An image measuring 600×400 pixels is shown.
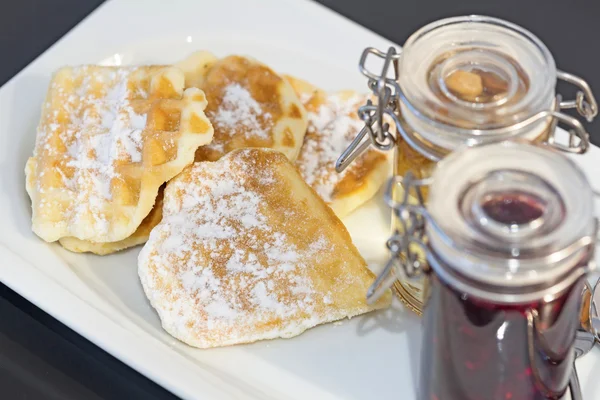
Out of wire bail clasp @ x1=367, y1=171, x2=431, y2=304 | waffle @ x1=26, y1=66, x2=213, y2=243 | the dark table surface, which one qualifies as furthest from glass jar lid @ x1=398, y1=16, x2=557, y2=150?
the dark table surface

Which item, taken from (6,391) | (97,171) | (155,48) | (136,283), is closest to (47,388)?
(6,391)

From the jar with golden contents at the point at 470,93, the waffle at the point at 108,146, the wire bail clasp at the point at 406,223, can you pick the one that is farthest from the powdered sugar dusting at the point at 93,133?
the wire bail clasp at the point at 406,223

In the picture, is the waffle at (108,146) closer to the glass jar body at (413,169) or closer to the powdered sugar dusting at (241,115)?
the powdered sugar dusting at (241,115)

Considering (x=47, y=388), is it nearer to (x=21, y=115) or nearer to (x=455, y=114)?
(x=21, y=115)

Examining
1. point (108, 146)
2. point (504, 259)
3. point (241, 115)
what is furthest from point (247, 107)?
point (504, 259)

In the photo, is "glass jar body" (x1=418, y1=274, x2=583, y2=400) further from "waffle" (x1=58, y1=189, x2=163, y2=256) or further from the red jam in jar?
"waffle" (x1=58, y1=189, x2=163, y2=256)

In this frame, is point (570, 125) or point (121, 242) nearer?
point (570, 125)

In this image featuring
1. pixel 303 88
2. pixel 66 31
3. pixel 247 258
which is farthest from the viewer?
pixel 66 31

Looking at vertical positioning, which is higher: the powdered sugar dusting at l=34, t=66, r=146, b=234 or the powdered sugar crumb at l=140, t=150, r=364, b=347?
the powdered sugar dusting at l=34, t=66, r=146, b=234

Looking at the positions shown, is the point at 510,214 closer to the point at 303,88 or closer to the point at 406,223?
the point at 406,223
